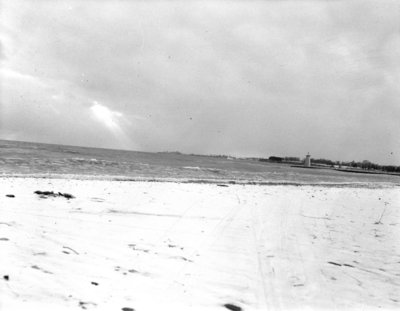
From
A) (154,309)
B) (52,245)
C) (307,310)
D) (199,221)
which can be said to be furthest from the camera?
(199,221)

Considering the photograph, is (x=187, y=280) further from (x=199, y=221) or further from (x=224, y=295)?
(x=199, y=221)

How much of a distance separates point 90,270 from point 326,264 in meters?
3.77

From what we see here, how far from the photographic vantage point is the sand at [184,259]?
3505 millimetres

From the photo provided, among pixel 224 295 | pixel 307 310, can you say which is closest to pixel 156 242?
pixel 224 295

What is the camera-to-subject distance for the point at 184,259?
194 inches

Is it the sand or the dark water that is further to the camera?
the dark water

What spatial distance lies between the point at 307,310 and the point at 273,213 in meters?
6.18

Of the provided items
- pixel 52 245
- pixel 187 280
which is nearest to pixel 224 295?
pixel 187 280

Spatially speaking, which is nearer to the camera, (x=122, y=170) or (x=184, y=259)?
(x=184, y=259)

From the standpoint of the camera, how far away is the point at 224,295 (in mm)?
3777

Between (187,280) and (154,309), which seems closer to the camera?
(154,309)

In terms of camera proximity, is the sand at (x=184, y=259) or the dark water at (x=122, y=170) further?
the dark water at (x=122, y=170)

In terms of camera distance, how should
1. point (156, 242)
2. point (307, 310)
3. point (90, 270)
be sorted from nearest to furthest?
1. point (307, 310)
2. point (90, 270)
3. point (156, 242)

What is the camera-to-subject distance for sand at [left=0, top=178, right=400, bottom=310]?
11.5ft
